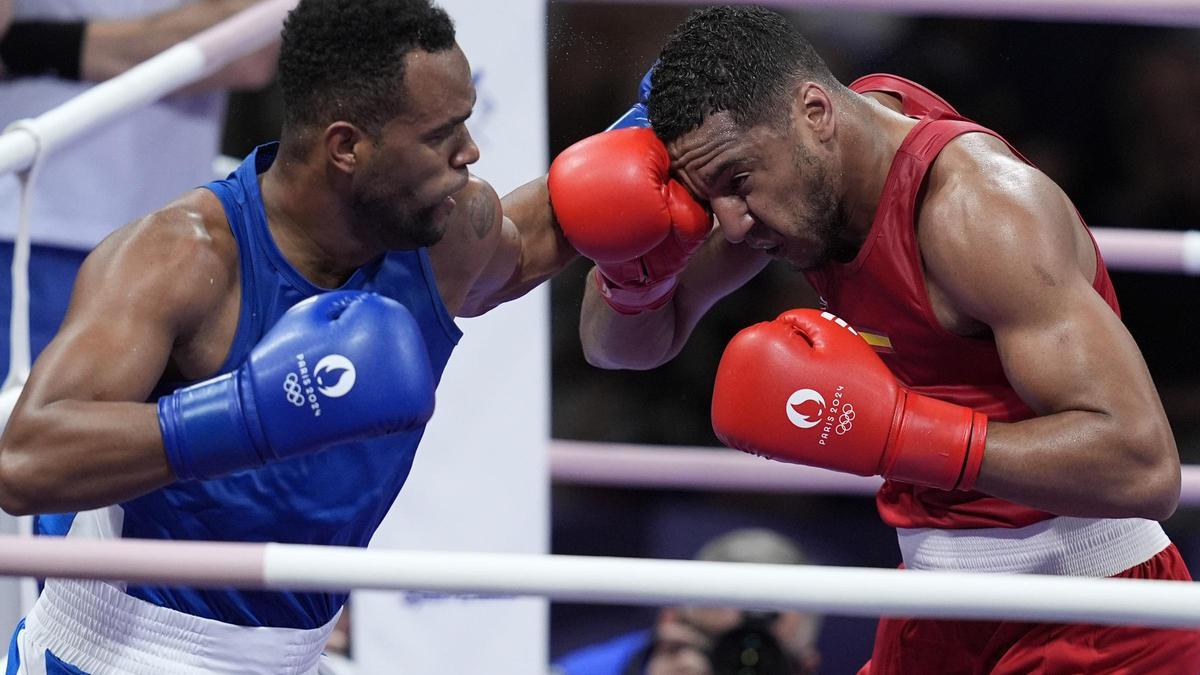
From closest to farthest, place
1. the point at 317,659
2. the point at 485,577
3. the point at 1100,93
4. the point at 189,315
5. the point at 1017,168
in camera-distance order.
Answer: the point at 485,577, the point at 189,315, the point at 1017,168, the point at 317,659, the point at 1100,93

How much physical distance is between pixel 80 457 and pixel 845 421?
857 millimetres

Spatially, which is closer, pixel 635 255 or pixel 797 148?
pixel 797 148

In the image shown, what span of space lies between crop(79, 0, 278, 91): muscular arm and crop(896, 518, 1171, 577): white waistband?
5.36 feet

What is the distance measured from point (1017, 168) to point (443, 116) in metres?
0.71

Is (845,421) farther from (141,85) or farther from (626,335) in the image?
(141,85)

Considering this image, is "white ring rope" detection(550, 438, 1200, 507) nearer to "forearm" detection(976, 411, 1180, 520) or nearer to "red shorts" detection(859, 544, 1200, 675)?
"red shorts" detection(859, 544, 1200, 675)

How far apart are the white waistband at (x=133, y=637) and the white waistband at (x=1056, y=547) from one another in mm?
889

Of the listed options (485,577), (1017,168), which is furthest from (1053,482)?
(485,577)

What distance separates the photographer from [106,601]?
180 cm

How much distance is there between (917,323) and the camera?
191 centimetres

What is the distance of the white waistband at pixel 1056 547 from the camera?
1929 mm

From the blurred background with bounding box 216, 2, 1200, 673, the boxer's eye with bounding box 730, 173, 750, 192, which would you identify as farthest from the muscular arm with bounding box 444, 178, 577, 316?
the blurred background with bounding box 216, 2, 1200, 673

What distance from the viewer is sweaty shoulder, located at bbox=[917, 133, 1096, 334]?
1757 mm

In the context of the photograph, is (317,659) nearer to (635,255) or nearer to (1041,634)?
(635,255)
